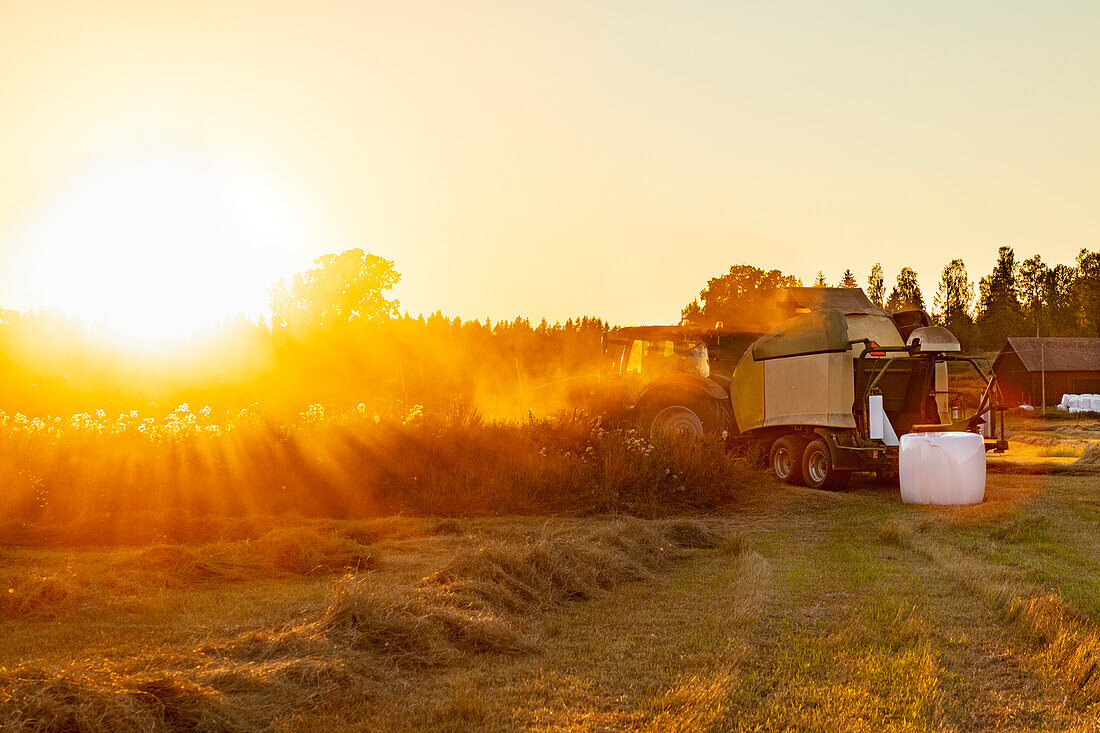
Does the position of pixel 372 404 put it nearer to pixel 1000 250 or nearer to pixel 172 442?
pixel 172 442

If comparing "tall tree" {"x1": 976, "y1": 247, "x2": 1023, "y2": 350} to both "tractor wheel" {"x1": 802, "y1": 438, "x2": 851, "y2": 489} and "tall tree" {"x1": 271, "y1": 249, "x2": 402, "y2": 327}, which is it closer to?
"tall tree" {"x1": 271, "y1": 249, "x2": 402, "y2": 327}

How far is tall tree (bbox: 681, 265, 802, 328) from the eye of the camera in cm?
2120

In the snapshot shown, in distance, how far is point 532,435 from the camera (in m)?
14.6

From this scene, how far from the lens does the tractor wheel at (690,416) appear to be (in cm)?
1670

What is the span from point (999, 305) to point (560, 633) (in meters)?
90.9

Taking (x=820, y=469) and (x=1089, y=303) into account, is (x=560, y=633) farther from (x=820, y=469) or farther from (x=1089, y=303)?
(x=1089, y=303)

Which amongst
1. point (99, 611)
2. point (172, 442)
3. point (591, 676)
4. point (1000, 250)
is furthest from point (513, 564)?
point (1000, 250)

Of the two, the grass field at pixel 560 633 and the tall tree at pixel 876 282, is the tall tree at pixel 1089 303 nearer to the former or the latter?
the tall tree at pixel 876 282

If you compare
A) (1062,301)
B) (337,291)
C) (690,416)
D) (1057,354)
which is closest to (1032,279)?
(1062,301)

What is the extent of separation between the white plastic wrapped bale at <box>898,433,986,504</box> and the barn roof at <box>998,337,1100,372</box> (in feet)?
165

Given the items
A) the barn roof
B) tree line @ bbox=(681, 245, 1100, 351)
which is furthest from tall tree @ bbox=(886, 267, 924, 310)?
the barn roof

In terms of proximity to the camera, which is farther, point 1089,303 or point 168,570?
point 1089,303

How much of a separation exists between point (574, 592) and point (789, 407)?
28.5 ft

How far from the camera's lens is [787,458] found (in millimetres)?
15617
